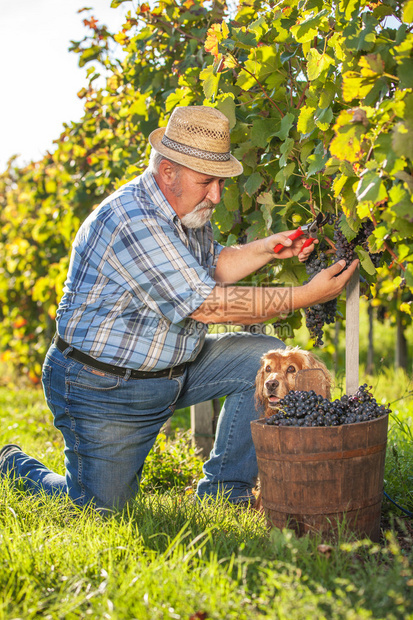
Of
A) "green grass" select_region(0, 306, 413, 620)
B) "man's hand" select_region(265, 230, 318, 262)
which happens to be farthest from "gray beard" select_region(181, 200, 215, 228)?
"green grass" select_region(0, 306, 413, 620)

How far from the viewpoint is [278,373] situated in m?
3.08

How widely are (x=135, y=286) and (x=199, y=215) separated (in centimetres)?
50

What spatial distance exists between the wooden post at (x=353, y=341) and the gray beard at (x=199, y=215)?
2.59 ft

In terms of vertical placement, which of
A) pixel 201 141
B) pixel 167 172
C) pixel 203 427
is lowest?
pixel 203 427

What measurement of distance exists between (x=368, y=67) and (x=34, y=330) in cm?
700

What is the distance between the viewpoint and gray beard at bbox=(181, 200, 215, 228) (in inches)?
116

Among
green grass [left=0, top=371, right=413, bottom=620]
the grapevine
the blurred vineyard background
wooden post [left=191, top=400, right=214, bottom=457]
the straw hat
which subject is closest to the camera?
green grass [left=0, top=371, right=413, bottom=620]

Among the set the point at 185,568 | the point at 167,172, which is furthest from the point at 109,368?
the point at 185,568

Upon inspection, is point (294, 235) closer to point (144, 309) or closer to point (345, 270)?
point (345, 270)

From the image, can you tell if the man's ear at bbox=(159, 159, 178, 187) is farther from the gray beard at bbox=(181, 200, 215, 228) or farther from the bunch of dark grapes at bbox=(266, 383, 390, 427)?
the bunch of dark grapes at bbox=(266, 383, 390, 427)

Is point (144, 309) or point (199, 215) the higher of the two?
point (199, 215)

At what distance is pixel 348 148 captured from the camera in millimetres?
2057

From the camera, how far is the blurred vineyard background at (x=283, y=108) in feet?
6.55

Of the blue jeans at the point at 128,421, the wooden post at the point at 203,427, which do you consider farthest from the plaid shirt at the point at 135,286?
the wooden post at the point at 203,427
